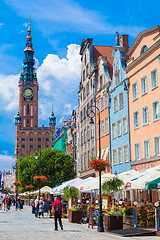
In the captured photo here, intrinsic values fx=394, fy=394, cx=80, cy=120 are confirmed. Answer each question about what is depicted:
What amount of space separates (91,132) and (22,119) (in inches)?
4795

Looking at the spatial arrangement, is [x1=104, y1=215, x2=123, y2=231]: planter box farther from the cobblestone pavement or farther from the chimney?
the chimney

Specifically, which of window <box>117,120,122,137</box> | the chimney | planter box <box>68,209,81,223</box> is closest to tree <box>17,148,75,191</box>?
the chimney

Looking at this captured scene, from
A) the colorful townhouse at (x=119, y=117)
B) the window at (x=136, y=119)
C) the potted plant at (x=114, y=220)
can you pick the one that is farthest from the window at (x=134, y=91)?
the potted plant at (x=114, y=220)

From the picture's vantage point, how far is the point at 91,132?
160ft

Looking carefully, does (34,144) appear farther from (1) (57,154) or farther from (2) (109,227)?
(2) (109,227)

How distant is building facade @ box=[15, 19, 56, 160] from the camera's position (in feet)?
526

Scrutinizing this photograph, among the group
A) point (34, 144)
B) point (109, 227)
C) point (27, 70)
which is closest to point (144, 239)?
point (109, 227)

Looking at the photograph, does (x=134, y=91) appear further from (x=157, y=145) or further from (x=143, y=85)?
(x=157, y=145)

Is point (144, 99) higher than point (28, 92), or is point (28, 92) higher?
point (28, 92)

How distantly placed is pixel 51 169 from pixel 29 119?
103225 millimetres

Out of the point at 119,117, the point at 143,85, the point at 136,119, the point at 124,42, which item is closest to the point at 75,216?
the point at 136,119

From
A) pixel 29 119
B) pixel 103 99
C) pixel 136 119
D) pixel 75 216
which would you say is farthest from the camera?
pixel 29 119

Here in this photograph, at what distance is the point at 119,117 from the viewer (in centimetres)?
3756

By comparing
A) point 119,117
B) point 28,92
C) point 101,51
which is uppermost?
point 28,92
